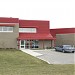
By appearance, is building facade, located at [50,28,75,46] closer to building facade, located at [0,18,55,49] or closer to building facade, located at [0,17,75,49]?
building facade, located at [0,17,75,49]

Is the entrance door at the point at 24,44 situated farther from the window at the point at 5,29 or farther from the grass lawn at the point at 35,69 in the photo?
the grass lawn at the point at 35,69

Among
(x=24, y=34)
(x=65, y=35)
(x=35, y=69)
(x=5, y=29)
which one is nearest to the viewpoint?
(x=35, y=69)

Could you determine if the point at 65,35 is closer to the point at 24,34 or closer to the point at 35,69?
the point at 24,34

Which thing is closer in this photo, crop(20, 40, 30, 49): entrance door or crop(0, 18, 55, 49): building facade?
crop(0, 18, 55, 49): building facade

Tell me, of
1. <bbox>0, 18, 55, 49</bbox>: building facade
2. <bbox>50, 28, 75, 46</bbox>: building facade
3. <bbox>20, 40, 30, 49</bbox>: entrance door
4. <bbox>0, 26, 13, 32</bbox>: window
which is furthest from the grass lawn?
<bbox>50, 28, 75, 46</bbox>: building facade

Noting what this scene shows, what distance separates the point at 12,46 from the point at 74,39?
1327 centimetres

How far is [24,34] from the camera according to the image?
47.7m

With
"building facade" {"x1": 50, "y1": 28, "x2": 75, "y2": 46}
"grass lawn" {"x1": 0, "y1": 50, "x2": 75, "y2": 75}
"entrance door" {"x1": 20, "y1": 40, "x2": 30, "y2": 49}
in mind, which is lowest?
"grass lawn" {"x1": 0, "y1": 50, "x2": 75, "y2": 75}

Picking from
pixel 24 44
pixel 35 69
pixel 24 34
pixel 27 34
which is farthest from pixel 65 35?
pixel 35 69

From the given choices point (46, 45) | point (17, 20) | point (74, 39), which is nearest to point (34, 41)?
point (46, 45)

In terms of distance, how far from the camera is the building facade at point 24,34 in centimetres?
4562

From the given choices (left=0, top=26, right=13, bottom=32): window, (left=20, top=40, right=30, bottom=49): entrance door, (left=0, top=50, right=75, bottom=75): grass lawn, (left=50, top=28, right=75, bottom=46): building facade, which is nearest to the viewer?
(left=0, top=50, right=75, bottom=75): grass lawn

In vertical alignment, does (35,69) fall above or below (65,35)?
below

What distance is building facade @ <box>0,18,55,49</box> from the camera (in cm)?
4562
